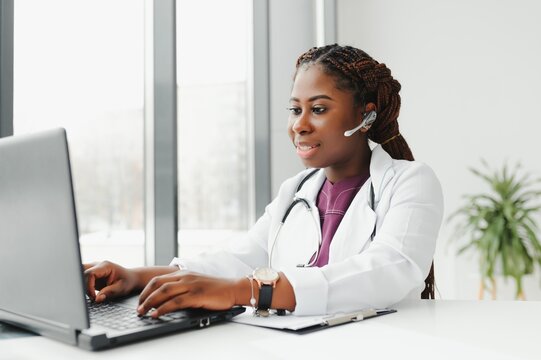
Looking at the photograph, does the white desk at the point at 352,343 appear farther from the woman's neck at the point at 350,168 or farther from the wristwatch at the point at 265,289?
the woman's neck at the point at 350,168

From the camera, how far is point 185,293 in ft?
2.94

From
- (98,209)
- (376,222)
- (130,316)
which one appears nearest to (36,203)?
(130,316)

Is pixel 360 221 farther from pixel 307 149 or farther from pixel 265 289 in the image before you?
pixel 265 289

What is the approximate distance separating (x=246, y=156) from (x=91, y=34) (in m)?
1.02

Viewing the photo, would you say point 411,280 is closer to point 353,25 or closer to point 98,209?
point 98,209

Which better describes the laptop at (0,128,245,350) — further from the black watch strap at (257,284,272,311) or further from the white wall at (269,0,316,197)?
the white wall at (269,0,316,197)

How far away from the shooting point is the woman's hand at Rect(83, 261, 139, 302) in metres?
1.08

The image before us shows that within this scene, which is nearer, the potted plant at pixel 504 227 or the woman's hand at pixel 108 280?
the woman's hand at pixel 108 280

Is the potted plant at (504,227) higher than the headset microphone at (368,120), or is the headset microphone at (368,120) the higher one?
the headset microphone at (368,120)

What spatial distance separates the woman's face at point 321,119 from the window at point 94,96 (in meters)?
0.61

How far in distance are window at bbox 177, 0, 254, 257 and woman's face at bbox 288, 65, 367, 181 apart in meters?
1.32

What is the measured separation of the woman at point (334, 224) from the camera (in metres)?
1.01

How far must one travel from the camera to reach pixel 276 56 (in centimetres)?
292

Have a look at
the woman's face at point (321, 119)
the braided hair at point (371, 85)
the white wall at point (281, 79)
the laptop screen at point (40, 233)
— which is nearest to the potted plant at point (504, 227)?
the white wall at point (281, 79)
